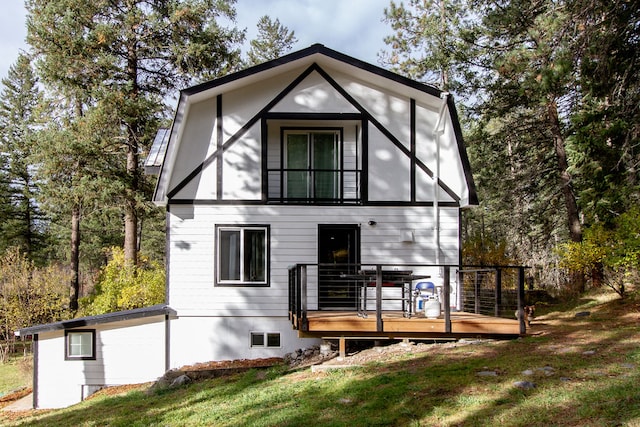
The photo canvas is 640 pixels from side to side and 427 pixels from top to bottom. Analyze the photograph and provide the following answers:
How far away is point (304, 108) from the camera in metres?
10.9

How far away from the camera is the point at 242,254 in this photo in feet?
35.1

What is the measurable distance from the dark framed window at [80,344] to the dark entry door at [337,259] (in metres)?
5.02

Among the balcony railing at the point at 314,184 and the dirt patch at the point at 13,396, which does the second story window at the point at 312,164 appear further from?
the dirt patch at the point at 13,396

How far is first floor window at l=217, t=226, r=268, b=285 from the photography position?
10.7 m

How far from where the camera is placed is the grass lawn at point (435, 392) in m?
5.18

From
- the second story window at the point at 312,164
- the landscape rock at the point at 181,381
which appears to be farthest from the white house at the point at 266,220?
the landscape rock at the point at 181,381

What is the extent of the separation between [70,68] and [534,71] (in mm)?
14200

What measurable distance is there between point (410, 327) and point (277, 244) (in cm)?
364

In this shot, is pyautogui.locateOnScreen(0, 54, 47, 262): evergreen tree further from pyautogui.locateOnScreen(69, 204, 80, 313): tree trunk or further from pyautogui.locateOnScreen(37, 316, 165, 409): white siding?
pyautogui.locateOnScreen(37, 316, 165, 409): white siding

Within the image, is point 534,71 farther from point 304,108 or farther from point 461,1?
point 461,1

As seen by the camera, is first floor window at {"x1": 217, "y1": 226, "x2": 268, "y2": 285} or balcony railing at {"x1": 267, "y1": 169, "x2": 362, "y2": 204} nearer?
first floor window at {"x1": 217, "y1": 226, "x2": 268, "y2": 285}

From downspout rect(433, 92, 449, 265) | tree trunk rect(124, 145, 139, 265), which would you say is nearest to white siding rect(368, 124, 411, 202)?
downspout rect(433, 92, 449, 265)

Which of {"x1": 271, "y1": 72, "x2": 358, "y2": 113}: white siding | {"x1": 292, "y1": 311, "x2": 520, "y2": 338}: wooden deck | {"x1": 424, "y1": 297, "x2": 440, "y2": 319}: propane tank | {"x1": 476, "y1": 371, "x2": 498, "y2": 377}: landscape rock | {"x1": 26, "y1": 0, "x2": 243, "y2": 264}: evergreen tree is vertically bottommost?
{"x1": 476, "y1": 371, "x2": 498, "y2": 377}: landscape rock

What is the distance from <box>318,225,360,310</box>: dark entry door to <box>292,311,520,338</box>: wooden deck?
6.92 feet
